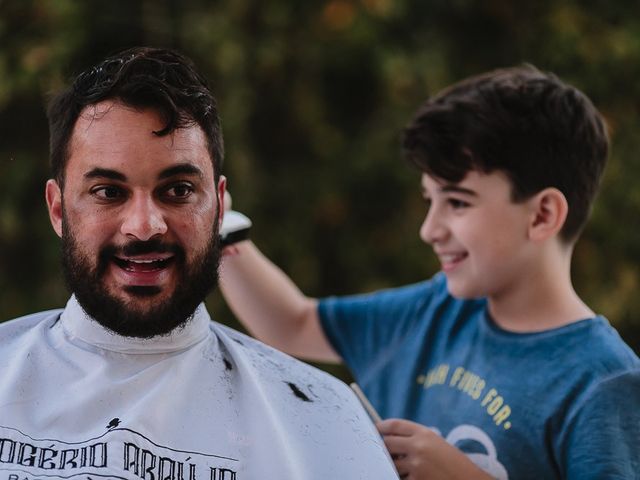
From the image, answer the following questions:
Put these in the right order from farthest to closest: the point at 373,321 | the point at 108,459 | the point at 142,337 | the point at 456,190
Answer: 1. the point at 373,321
2. the point at 456,190
3. the point at 142,337
4. the point at 108,459

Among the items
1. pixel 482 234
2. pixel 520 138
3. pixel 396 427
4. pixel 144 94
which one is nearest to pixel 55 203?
pixel 144 94

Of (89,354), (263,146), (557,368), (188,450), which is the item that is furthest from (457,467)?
(263,146)

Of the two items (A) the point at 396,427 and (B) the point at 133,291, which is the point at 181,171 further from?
(A) the point at 396,427

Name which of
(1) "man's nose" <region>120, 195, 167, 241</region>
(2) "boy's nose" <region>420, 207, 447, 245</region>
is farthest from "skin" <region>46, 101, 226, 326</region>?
(2) "boy's nose" <region>420, 207, 447, 245</region>

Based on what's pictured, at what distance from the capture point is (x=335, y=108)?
3.60 meters

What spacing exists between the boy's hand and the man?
0.09 m

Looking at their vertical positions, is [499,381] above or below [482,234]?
below

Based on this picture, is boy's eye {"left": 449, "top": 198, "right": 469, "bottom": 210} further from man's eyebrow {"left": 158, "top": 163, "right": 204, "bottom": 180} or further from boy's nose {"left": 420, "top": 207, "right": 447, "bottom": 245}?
man's eyebrow {"left": 158, "top": 163, "right": 204, "bottom": 180}

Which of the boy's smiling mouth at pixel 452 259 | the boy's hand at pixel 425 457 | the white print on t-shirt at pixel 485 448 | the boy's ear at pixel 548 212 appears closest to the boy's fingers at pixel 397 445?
the boy's hand at pixel 425 457

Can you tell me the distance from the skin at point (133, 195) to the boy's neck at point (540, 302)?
0.72m

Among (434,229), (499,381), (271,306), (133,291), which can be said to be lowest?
(499,381)

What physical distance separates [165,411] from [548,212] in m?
0.91

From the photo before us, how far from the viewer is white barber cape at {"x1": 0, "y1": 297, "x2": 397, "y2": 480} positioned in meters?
1.46

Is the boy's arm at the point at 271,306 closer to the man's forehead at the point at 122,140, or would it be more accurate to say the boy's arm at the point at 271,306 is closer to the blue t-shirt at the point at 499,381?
the blue t-shirt at the point at 499,381
